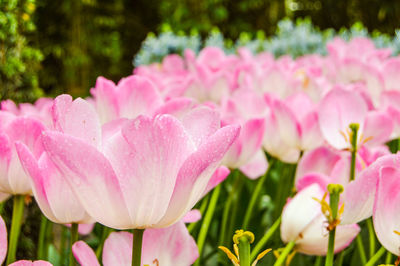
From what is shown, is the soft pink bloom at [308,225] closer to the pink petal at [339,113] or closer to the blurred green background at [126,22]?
the pink petal at [339,113]

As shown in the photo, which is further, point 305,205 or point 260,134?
point 260,134

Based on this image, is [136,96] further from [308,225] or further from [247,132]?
[308,225]

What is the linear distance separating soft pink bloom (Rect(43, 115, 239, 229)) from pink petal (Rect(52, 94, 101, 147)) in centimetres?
4

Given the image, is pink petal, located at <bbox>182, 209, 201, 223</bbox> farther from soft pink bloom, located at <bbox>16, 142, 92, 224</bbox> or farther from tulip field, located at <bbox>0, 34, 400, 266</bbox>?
soft pink bloom, located at <bbox>16, 142, 92, 224</bbox>

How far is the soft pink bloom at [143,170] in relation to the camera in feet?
1.39

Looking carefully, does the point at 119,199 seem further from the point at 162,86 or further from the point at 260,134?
the point at 162,86

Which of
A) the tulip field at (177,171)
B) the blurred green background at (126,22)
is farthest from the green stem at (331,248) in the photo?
the blurred green background at (126,22)

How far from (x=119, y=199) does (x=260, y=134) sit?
14.8 inches

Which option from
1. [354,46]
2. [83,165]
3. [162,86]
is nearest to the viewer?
[83,165]

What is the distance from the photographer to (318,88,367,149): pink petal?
2.61 feet

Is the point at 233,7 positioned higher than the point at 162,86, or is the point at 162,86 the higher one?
the point at 233,7

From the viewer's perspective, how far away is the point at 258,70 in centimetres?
138

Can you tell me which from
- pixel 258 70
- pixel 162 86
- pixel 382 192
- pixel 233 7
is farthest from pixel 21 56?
pixel 233 7

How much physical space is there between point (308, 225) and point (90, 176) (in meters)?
0.27
